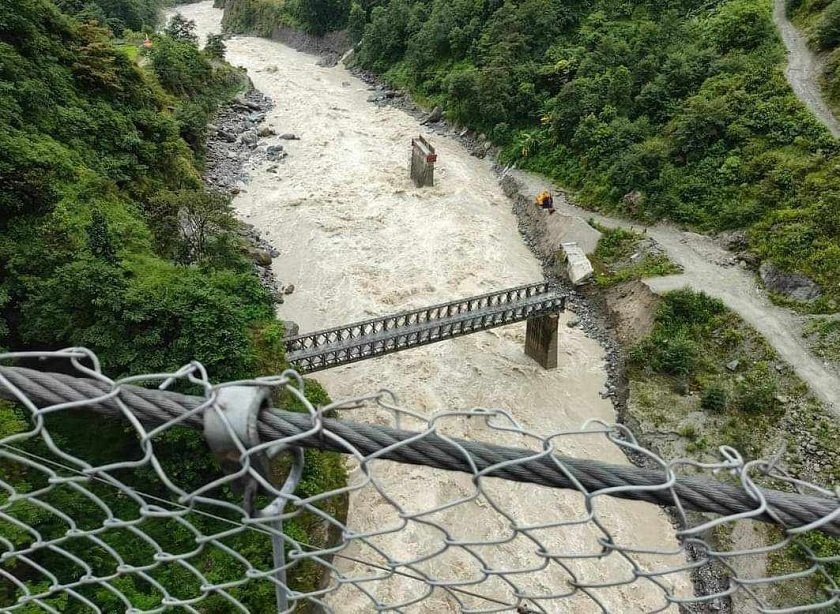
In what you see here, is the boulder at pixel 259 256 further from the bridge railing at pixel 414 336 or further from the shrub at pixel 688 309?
the shrub at pixel 688 309

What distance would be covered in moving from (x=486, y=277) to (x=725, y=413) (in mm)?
7980

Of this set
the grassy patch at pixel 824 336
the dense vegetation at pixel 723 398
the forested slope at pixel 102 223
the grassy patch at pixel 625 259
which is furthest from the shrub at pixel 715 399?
the forested slope at pixel 102 223

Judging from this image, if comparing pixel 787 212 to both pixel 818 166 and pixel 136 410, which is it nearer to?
pixel 818 166

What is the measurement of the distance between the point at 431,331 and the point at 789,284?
30.2 ft

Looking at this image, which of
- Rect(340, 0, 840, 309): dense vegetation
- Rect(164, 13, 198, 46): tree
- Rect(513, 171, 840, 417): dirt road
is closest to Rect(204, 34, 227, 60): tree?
Rect(164, 13, 198, 46): tree

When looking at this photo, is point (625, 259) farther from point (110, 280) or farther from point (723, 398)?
point (110, 280)

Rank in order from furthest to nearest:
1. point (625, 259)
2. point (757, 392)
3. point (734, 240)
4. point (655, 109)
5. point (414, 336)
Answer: point (655, 109) → point (625, 259) → point (734, 240) → point (414, 336) → point (757, 392)

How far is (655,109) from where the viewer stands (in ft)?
69.1

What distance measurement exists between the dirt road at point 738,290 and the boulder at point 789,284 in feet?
0.98

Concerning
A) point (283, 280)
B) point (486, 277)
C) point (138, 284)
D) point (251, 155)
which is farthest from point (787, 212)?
point (251, 155)

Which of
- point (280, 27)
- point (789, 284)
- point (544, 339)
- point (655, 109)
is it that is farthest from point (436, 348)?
point (280, 27)

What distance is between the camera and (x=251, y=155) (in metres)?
25.4

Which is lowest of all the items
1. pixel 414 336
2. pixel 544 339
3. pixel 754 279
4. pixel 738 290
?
pixel 414 336

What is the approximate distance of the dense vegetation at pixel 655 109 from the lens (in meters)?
15.5
